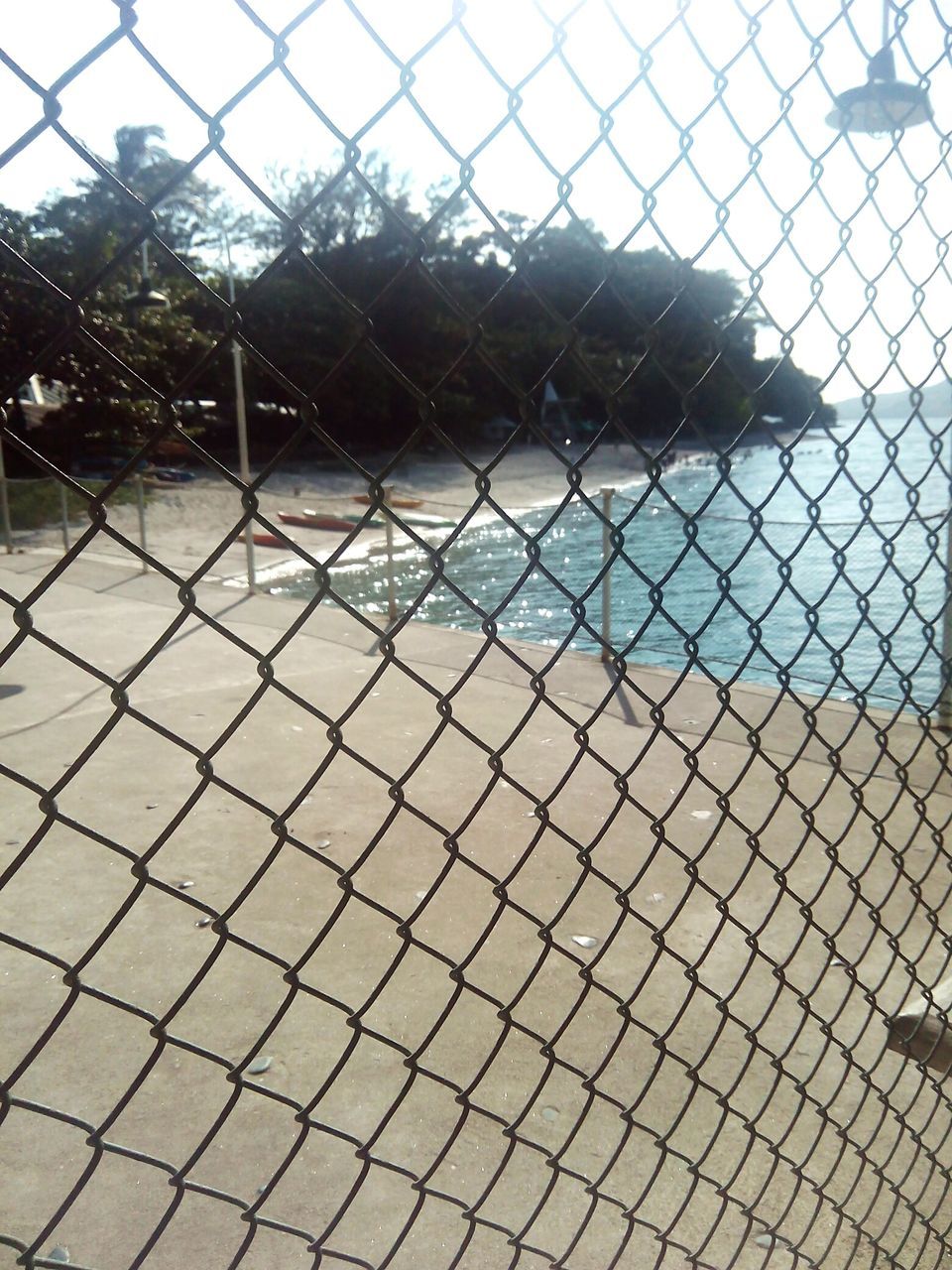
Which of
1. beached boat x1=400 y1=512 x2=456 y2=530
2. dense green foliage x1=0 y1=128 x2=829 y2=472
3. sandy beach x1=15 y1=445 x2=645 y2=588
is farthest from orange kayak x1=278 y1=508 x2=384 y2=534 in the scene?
dense green foliage x1=0 y1=128 x2=829 y2=472

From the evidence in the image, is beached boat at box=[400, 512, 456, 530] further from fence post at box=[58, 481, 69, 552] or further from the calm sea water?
→ fence post at box=[58, 481, 69, 552]

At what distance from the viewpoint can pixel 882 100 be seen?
5.90 ft

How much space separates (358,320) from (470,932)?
265cm

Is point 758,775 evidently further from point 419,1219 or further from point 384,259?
point 384,259

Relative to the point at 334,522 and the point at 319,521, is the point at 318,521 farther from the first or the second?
the point at 334,522

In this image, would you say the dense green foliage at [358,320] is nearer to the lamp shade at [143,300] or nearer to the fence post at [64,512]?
the lamp shade at [143,300]

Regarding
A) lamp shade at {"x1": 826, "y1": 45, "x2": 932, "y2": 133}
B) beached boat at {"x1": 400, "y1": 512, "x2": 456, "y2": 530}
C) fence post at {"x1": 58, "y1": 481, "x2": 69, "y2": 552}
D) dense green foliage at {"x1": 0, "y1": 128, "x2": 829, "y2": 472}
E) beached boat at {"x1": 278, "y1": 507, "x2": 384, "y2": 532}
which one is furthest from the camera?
beached boat at {"x1": 400, "y1": 512, "x2": 456, "y2": 530}

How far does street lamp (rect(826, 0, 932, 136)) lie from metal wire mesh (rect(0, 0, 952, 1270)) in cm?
7

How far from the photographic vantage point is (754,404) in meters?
1.65

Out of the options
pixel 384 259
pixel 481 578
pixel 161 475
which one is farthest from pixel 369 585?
pixel 384 259

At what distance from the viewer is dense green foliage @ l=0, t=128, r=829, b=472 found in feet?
3.56

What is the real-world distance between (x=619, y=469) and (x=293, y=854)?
35.1m

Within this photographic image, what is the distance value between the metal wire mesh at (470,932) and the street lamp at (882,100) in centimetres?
7

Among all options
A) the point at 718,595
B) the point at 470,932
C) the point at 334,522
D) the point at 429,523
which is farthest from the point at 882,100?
the point at 429,523
